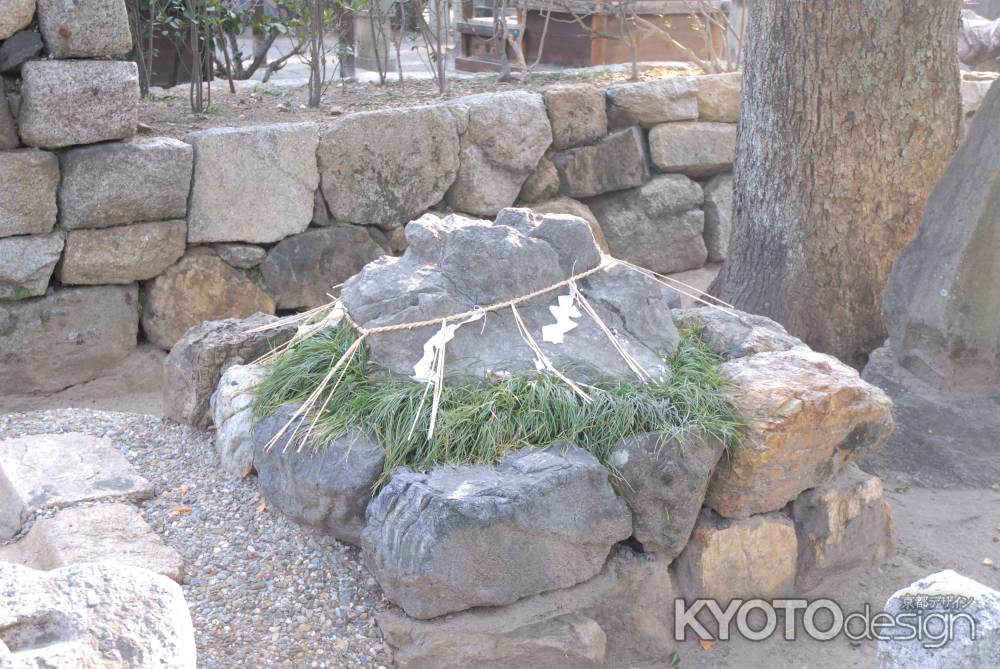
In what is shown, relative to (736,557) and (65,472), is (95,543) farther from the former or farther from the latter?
(736,557)

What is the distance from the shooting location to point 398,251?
17.7 ft

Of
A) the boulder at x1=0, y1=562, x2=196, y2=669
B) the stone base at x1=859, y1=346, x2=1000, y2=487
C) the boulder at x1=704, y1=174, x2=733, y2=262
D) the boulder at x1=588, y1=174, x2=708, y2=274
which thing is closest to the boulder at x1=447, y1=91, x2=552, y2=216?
the boulder at x1=588, y1=174, x2=708, y2=274

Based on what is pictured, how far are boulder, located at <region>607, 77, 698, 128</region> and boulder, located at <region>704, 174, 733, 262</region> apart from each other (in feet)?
1.40

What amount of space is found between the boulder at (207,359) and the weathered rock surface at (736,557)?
4.94 feet

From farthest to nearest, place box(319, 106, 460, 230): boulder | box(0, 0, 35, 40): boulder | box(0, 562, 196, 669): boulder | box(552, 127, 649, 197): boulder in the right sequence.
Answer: box(552, 127, 649, 197): boulder, box(319, 106, 460, 230): boulder, box(0, 0, 35, 40): boulder, box(0, 562, 196, 669): boulder

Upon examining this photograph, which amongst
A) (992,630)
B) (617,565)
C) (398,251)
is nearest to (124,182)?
(398,251)

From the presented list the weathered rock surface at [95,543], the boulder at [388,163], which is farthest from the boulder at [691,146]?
the weathered rock surface at [95,543]

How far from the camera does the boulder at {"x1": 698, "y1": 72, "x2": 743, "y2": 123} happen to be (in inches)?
241

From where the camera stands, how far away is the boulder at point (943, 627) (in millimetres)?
1634

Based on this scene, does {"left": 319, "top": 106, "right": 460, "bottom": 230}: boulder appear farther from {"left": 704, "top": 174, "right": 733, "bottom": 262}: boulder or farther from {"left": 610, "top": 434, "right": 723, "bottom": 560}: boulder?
{"left": 610, "top": 434, "right": 723, "bottom": 560}: boulder

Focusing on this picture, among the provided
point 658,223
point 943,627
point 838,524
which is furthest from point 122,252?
point 943,627

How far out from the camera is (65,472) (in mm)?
3146

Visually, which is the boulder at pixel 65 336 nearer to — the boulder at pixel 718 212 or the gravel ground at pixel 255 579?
the gravel ground at pixel 255 579

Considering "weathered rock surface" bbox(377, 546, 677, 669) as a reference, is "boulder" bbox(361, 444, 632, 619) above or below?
above
